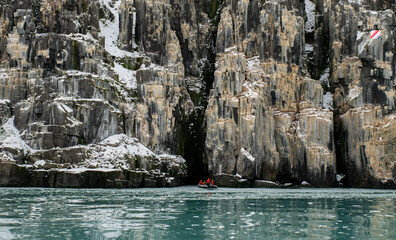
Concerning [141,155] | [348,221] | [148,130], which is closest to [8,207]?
[348,221]

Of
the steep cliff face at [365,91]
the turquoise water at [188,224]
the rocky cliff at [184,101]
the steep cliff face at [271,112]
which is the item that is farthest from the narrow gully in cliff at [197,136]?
the turquoise water at [188,224]

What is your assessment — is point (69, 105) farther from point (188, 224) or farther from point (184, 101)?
point (188, 224)

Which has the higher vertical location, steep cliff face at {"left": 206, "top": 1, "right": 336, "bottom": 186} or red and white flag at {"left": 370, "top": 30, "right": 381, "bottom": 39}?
red and white flag at {"left": 370, "top": 30, "right": 381, "bottom": 39}

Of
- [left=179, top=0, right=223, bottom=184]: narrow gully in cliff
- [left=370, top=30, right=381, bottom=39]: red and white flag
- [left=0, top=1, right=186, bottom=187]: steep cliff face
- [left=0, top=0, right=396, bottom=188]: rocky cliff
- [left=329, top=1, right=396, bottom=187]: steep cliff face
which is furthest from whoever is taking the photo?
[left=179, top=0, right=223, bottom=184]: narrow gully in cliff

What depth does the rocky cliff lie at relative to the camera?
233 feet

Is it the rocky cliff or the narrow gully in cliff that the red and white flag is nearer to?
the rocky cliff

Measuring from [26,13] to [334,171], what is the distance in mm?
69858

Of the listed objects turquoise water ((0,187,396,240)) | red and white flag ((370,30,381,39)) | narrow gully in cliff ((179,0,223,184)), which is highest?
red and white flag ((370,30,381,39))

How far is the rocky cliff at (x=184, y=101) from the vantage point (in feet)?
233

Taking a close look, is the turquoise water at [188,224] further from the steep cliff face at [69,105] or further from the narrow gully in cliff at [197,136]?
the narrow gully in cliff at [197,136]

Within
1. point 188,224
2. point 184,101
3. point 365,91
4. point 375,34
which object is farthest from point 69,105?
point 375,34

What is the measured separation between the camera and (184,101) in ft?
299

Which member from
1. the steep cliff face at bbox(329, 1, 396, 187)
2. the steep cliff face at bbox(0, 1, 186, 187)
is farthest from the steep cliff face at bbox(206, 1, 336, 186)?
the steep cliff face at bbox(0, 1, 186, 187)

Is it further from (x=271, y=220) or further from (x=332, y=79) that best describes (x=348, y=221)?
(x=332, y=79)
